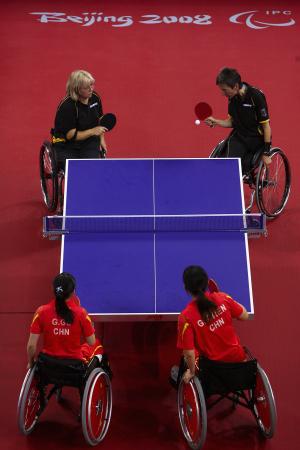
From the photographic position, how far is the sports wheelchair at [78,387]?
403cm

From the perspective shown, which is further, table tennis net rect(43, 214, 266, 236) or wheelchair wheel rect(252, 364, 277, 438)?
table tennis net rect(43, 214, 266, 236)

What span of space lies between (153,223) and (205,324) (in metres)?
1.14

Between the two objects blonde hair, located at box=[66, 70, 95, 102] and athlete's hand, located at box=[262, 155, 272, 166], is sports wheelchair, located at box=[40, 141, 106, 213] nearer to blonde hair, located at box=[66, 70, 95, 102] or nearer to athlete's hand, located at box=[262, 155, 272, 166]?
blonde hair, located at box=[66, 70, 95, 102]

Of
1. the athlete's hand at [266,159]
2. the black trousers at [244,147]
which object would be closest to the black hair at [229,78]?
the black trousers at [244,147]

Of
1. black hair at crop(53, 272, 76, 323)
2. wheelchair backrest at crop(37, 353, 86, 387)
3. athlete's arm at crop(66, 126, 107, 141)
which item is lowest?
wheelchair backrest at crop(37, 353, 86, 387)

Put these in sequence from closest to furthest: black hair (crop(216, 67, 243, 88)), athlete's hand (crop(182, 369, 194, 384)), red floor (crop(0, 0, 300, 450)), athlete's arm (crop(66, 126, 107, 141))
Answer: athlete's hand (crop(182, 369, 194, 384))
red floor (crop(0, 0, 300, 450))
black hair (crop(216, 67, 243, 88))
athlete's arm (crop(66, 126, 107, 141))

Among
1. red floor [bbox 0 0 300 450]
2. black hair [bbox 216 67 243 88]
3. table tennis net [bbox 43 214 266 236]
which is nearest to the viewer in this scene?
red floor [bbox 0 0 300 450]

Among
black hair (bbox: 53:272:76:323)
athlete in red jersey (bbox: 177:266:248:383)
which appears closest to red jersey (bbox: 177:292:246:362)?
athlete in red jersey (bbox: 177:266:248:383)

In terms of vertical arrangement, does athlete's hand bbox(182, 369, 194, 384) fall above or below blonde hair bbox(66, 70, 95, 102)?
below

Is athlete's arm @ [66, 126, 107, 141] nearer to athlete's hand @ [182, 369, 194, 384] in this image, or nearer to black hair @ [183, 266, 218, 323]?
black hair @ [183, 266, 218, 323]

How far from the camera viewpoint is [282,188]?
6535 mm

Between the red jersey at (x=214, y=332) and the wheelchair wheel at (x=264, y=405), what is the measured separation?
186 mm

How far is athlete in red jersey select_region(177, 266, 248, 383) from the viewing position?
397 cm

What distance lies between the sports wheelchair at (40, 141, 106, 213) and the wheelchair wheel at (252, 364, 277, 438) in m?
2.65
